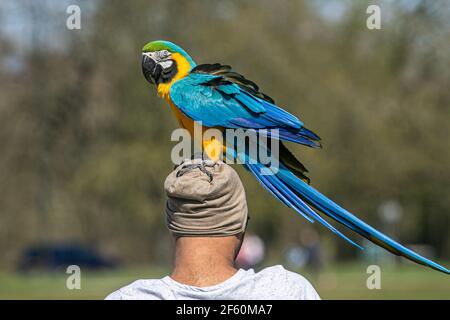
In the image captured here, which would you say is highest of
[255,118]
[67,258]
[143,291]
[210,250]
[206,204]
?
[255,118]

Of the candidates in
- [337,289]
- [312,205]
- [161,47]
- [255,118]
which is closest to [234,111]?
[255,118]

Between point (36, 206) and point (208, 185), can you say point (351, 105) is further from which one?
point (208, 185)

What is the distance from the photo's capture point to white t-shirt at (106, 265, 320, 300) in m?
2.93

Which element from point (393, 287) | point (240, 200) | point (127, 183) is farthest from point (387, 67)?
point (240, 200)

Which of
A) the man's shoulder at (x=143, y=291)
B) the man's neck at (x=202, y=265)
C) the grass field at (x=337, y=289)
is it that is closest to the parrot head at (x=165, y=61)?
the man's neck at (x=202, y=265)

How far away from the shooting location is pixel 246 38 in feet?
97.8

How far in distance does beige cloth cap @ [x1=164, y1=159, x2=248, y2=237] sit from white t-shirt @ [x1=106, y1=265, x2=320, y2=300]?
215mm

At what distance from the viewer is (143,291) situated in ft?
9.78

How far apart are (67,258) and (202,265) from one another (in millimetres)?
32373

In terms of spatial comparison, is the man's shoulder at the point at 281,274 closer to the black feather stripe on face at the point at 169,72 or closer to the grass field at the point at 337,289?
the black feather stripe on face at the point at 169,72

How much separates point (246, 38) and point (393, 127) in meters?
7.36

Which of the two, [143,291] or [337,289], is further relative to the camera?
[337,289]

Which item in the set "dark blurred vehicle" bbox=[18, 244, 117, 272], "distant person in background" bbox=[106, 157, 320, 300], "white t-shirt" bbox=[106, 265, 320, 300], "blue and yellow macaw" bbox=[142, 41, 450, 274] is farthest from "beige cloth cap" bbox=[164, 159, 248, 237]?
"dark blurred vehicle" bbox=[18, 244, 117, 272]

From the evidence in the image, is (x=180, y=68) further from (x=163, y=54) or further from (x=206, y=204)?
(x=206, y=204)
